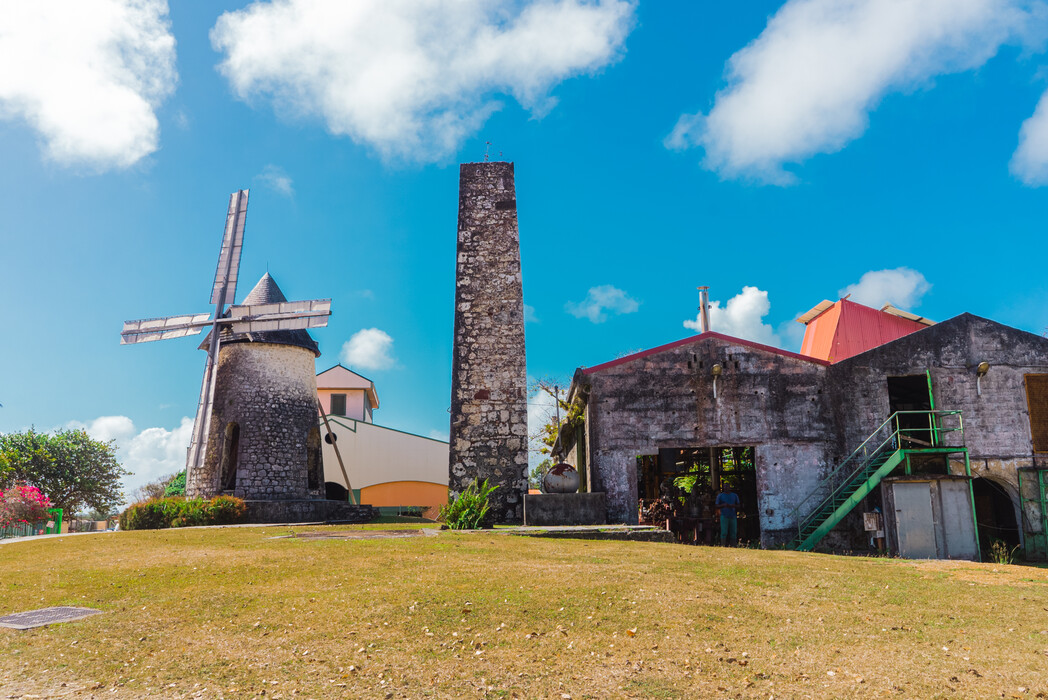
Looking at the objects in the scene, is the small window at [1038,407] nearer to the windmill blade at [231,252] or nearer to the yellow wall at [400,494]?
the windmill blade at [231,252]

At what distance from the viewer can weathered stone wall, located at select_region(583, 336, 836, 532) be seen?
17.6m

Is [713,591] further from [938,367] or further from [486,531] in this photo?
[938,367]

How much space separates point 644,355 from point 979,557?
8439 millimetres

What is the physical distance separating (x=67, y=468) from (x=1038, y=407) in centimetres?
4151

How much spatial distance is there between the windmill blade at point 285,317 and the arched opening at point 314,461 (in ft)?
12.6

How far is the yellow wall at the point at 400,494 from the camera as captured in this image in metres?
38.5

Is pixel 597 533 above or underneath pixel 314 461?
underneath

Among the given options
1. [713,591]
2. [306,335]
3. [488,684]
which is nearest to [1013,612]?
[713,591]

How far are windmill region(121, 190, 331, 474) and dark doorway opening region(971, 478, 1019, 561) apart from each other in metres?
20.0

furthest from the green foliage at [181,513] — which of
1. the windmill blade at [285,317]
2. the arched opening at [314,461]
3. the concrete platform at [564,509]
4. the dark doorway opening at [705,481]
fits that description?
the dark doorway opening at [705,481]

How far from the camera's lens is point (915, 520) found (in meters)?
16.0

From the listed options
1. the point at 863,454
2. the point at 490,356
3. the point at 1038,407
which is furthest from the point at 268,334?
the point at 1038,407

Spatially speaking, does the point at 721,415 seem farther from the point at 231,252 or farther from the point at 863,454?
the point at 231,252

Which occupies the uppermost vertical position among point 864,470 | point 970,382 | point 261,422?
point 970,382
